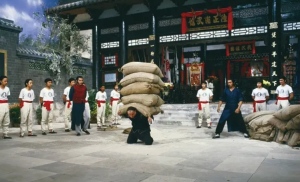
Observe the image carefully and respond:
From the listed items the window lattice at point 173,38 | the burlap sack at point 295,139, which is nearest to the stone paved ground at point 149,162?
the burlap sack at point 295,139

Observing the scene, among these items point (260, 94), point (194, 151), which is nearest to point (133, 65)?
point (194, 151)

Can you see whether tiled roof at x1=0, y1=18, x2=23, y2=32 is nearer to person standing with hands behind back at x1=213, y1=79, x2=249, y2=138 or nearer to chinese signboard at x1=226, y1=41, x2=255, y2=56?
person standing with hands behind back at x1=213, y1=79, x2=249, y2=138

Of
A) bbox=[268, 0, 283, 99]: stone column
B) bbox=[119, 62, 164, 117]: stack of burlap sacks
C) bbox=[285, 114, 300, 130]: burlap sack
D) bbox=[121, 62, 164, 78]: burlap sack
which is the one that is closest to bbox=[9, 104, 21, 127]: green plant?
bbox=[119, 62, 164, 117]: stack of burlap sacks

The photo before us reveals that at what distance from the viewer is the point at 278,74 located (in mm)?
10398

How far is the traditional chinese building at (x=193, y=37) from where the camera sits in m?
10.6

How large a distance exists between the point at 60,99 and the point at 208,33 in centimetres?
774

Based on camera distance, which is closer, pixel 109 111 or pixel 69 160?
pixel 69 160

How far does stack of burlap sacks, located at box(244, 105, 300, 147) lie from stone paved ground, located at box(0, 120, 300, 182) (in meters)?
0.30

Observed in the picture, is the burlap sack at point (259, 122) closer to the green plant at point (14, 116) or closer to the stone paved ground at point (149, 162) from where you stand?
the stone paved ground at point (149, 162)

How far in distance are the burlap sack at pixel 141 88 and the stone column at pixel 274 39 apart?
6.18 meters

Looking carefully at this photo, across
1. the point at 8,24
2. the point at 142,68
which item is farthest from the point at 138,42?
the point at 142,68

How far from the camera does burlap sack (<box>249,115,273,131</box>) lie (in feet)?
19.9

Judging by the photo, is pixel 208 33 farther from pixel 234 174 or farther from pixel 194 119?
pixel 234 174

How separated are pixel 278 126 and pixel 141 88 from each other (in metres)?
3.18
